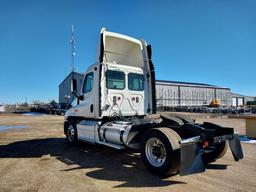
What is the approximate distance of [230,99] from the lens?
3255 inches

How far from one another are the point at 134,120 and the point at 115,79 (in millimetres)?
1739

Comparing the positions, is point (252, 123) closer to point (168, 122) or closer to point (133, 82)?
point (133, 82)

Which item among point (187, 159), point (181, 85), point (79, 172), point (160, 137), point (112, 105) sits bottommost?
point (79, 172)

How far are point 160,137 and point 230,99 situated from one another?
8551cm

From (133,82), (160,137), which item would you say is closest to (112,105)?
(133,82)

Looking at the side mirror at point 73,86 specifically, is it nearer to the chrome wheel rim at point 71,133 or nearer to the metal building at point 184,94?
the chrome wheel rim at point 71,133

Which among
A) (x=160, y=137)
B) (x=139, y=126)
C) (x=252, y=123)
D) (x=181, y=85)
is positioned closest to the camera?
(x=160, y=137)

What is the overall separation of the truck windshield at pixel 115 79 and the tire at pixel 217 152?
11.2ft

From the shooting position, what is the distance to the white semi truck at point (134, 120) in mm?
4719

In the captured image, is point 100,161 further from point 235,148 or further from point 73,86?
point 235,148

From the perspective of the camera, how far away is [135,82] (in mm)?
8094

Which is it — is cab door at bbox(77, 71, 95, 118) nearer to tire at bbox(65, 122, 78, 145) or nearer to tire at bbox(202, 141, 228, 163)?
tire at bbox(65, 122, 78, 145)

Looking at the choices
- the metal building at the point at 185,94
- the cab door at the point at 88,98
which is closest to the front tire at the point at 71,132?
the cab door at the point at 88,98

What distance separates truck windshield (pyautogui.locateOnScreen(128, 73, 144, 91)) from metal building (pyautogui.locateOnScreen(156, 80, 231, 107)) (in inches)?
1995
